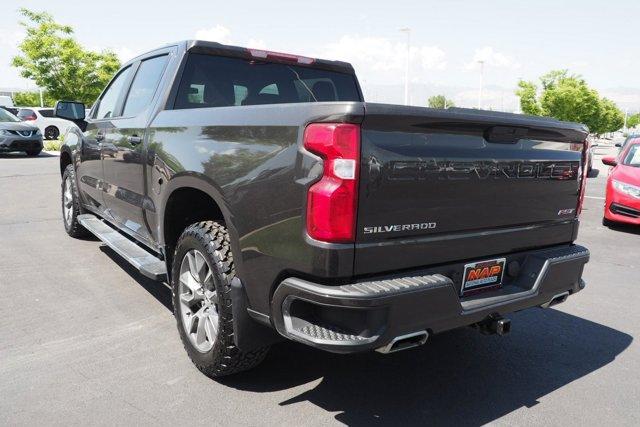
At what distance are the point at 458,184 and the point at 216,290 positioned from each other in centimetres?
138

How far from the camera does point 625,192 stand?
8117 millimetres

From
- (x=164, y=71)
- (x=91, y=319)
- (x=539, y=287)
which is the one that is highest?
(x=164, y=71)

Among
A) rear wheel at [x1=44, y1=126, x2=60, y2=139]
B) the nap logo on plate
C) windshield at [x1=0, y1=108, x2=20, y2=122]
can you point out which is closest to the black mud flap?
the nap logo on plate

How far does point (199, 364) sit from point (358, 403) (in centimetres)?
95

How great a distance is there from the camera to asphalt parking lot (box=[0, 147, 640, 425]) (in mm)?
2830

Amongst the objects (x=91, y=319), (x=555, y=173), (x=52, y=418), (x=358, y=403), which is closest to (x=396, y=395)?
(x=358, y=403)

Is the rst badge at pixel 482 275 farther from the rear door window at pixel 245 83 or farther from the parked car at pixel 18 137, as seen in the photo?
the parked car at pixel 18 137

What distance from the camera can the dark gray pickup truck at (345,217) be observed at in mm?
2293

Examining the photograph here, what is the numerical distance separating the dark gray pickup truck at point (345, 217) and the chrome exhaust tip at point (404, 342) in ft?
0.04

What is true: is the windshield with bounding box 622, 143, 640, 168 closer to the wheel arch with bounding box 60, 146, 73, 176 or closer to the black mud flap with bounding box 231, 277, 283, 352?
the black mud flap with bounding box 231, 277, 283, 352

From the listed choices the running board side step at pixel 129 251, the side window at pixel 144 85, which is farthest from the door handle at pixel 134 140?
the running board side step at pixel 129 251

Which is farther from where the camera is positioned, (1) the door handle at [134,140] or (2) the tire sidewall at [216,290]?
(1) the door handle at [134,140]

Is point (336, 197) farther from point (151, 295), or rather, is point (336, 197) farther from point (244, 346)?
point (151, 295)

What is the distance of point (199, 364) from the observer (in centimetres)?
313
